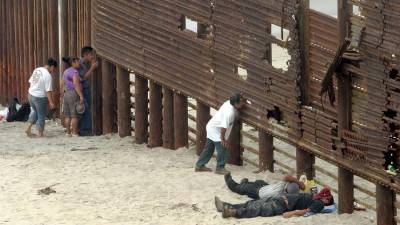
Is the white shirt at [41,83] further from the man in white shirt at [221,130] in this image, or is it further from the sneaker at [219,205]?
the sneaker at [219,205]

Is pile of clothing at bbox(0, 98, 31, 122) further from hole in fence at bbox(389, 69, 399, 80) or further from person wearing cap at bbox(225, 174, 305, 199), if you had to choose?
hole in fence at bbox(389, 69, 399, 80)

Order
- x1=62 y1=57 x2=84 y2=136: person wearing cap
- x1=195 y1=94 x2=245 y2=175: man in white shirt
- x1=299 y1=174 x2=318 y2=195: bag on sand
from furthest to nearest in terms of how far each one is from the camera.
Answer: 1. x1=62 y1=57 x2=84 y2=136: person wearing cap
2. x1=195 y1=94 x2=245 y2=175: man in white shirt
3. x1=299 y1=174 x2=318 y2=195: bag on sand

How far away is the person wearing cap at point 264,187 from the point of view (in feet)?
40.7

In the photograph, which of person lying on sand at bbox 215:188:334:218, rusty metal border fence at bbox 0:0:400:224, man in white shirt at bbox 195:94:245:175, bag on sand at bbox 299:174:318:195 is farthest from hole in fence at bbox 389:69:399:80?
man in white shirt at bbox 195:94:245:175

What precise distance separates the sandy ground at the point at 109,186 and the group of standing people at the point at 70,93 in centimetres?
44

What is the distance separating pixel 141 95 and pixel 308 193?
4834 mm

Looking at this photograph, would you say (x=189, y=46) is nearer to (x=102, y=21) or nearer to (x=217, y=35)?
(x=217, y=35)

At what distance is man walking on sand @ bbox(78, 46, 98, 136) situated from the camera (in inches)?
680

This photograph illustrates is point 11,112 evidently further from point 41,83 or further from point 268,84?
point 268,84

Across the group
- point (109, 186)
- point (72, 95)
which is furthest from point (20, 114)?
point (109, 186)

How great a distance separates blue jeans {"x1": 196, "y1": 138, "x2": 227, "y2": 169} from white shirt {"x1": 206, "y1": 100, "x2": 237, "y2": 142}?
9 centimetres

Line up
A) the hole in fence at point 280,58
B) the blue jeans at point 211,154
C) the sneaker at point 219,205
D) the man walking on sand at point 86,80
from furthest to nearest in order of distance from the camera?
the hole in fence at point 280,58 < the man walking on sand at point 86,80 < the blue jeans at point 211,154 < the sneaker at point 219,205

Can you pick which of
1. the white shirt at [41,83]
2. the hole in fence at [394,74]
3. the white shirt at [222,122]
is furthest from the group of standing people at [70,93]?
the hole in fence at [394,74]

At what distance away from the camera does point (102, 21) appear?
17.1m
